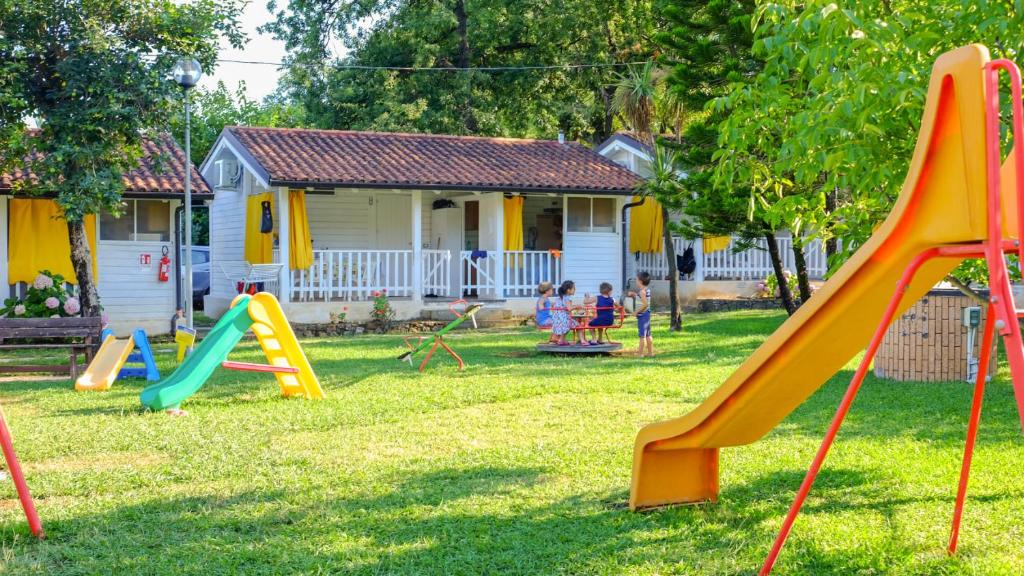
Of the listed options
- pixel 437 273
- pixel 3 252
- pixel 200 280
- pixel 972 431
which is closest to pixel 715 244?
pixel 437 273

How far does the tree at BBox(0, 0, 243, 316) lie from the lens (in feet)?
49.2

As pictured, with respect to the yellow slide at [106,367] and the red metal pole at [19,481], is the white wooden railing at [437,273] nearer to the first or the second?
the yellow slide at [106,367]

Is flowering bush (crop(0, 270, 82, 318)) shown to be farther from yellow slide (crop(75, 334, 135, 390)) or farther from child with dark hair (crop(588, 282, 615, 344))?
child with dark hair (crop(588, 282, 615, 344))

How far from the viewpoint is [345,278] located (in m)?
20.4

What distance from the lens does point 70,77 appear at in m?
15.1

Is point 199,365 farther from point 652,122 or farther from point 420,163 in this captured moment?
point 652,122

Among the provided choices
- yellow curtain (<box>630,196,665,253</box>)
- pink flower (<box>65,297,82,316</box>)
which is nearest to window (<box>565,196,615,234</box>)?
yellow curtain (<box>630,196,665,253</box>)

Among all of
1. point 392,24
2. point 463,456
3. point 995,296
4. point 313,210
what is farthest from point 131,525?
point 392,24

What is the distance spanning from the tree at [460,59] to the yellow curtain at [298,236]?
10.4 m

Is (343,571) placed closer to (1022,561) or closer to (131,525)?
(131,525)

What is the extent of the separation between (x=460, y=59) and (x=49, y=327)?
20901mm

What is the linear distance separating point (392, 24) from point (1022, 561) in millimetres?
29079

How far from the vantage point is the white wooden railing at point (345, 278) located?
63.8 ft

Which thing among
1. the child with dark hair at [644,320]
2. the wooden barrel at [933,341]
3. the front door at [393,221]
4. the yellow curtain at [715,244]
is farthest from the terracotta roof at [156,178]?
the wooden barrel at [933,341]
